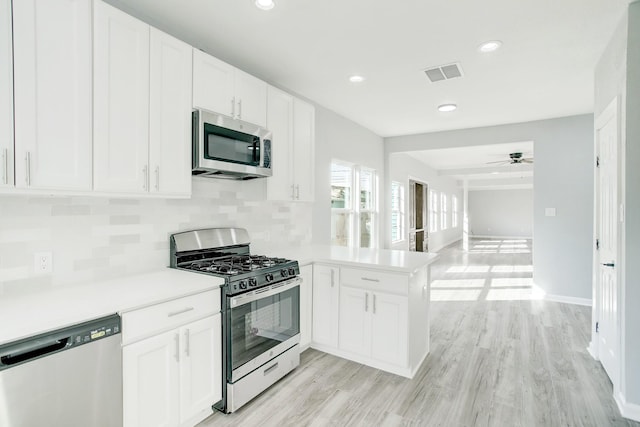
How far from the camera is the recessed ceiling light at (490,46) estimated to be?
265 cm

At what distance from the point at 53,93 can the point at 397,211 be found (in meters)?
6.28

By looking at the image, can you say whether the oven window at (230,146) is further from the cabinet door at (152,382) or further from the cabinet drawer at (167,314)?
the cabinet door at (152,382)

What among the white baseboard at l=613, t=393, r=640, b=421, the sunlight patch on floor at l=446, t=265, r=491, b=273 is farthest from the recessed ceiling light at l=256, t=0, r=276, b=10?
the sunlight patch on floor at l=446, t=265, r=491, b=273

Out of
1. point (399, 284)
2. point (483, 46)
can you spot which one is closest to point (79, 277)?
point (399, 284)

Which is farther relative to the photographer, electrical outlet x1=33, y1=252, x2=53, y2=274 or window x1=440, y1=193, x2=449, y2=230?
window x1=440, y1=193, x2=449, y2=230

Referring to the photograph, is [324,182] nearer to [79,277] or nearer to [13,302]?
[79,277]

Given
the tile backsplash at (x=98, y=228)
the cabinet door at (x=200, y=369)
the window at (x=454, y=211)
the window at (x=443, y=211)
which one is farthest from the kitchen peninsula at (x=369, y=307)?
the window at (x=454, y=211)

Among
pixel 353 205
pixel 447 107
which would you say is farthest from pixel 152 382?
pixel 447 107

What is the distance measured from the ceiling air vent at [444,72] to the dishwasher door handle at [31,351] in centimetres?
339

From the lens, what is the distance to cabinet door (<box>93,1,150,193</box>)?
5.89 ft

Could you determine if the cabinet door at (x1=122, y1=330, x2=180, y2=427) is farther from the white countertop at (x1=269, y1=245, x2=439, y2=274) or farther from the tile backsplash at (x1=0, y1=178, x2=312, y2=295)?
the white countertop at (x1=269, y1=245, x2=439, y2=274)

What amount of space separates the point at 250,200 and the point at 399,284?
63.5 inches

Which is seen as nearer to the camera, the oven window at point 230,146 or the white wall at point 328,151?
the oven window at point 230,146

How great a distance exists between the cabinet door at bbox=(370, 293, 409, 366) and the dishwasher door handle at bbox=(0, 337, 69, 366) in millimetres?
2050
